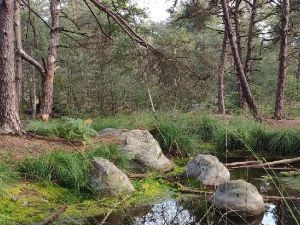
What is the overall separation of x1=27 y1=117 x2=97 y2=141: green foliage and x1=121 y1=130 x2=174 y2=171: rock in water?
2.35 feet

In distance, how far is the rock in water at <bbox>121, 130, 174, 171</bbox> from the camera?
7.16 metres

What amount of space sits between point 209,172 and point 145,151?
1.28m

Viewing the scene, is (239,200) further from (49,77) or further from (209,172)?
(49,77)

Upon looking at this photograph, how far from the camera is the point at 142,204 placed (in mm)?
5648

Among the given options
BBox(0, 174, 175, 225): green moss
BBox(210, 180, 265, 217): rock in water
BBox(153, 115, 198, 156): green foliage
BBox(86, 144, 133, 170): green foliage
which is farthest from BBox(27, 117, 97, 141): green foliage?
BBox(210, 180, 265, 217): rock in water

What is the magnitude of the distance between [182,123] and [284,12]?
585 cm

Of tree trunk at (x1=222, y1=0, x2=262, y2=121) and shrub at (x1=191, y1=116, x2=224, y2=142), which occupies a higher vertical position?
tree trunk at (x1=222, y1=0, x2=262, y2=121)

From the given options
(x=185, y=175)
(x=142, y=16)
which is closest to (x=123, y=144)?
(x=185, y=175)

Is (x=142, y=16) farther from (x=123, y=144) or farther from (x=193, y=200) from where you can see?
(x=193, y=200)

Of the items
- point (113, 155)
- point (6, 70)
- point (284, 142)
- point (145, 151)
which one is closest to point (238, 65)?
point (284, 142)

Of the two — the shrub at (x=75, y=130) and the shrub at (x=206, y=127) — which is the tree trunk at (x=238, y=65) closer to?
the shrub at (x=206, y=127)

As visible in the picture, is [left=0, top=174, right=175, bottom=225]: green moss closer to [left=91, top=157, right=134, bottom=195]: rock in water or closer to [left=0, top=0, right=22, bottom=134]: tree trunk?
[left=91, top=157, right=134, bottom=195]: rock in water

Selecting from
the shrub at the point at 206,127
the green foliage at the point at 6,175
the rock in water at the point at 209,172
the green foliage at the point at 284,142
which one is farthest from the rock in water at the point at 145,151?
the green foliage at the point at 284,142

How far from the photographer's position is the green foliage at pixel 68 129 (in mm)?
7379
